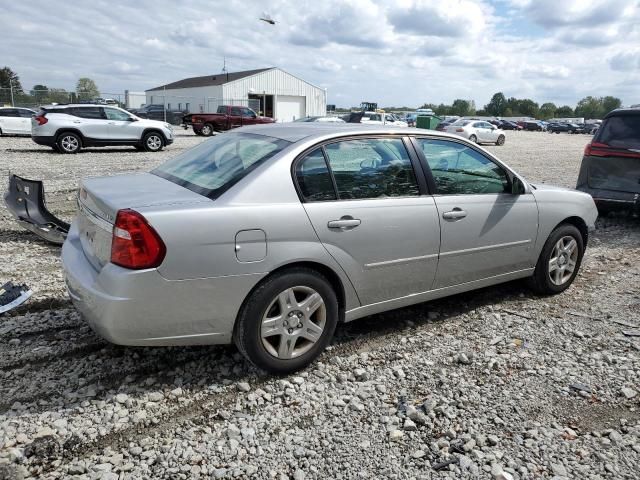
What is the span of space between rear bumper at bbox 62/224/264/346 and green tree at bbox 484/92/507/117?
12517 centimetres

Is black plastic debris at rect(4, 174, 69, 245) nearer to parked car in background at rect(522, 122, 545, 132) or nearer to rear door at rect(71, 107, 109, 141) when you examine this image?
rear door at rect(71, 107, 109, 141)

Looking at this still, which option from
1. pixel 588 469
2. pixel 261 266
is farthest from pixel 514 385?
pixel 261 266

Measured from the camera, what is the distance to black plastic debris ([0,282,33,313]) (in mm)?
4156

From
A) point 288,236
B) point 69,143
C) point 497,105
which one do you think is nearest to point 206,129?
point 69,143

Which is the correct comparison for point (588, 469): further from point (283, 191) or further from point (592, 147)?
point (592, 147)

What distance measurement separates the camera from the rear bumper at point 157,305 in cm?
285

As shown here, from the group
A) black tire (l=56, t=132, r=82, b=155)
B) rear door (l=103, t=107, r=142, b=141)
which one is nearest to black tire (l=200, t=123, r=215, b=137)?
rear door (l=103, t=107, r=142, b=141)

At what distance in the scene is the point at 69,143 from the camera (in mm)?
16953

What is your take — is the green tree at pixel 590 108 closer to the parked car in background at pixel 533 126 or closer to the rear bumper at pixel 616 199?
the parked car in background at pixel 533 126

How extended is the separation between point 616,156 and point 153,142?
1508 centimetres

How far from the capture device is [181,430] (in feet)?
9.37

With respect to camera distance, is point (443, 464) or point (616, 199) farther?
point (616, 199)

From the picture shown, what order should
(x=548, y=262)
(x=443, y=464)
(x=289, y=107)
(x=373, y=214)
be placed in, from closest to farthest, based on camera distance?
(x=443, y=464)
(x=373, y=214)
(x=548, y=262)
(x=289, y=107)

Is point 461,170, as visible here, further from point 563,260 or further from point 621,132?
point 621,132
